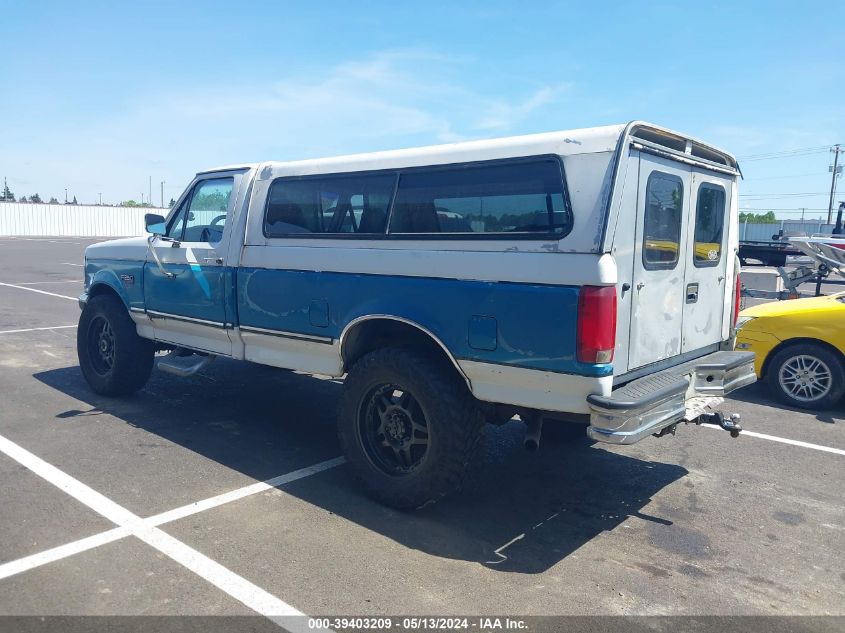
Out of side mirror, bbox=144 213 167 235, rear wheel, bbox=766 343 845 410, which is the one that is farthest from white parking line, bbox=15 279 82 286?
rear wheel, bbox=766 343 845 410

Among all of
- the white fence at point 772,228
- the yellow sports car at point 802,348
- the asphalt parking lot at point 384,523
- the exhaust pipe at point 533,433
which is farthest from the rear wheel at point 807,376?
the white fence at point 772,228

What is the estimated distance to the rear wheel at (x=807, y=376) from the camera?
22.2 feet

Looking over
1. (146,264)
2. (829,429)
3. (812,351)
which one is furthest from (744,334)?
(146,264)

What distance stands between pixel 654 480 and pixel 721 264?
1.67 meters

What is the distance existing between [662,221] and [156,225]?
14.7 feet

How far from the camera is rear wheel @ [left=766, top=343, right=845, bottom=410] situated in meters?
6.75

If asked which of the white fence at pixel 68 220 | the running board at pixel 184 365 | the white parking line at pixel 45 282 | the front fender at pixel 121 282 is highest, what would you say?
the white fence at pixel 68 220

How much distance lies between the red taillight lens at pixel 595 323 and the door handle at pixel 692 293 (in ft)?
4.05

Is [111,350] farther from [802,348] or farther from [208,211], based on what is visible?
[802,348]

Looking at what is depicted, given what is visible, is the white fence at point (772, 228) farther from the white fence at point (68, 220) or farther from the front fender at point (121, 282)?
the front fender at point (121, 282)

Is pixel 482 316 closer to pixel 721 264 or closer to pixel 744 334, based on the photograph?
pixel 721 264

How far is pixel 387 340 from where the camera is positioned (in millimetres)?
4598

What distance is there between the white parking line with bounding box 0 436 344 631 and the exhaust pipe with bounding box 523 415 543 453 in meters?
1.63

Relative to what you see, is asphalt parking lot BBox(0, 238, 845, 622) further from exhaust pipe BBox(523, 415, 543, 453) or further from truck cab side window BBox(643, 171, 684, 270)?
truck cab side window BBox(643, 171, 684, 270)
